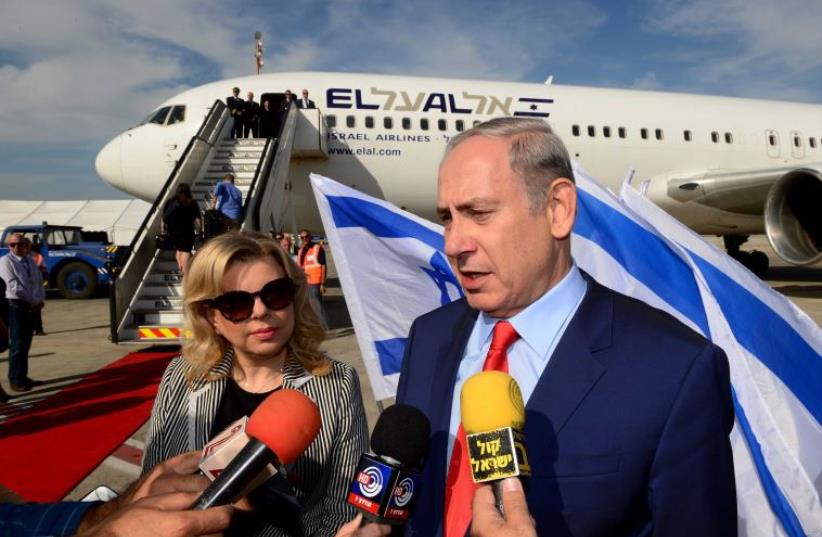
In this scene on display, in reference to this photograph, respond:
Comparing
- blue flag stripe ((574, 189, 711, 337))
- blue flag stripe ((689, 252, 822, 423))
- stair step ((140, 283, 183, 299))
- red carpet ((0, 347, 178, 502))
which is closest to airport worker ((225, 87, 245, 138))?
stair step ((140, 283, 183, 299))

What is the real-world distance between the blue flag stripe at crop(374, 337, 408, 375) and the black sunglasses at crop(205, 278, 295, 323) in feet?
4.87

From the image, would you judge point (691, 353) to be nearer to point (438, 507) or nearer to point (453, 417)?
point (453, 417)

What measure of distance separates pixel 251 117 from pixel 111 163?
3010 mm

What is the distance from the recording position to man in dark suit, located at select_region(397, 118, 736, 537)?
1.25m

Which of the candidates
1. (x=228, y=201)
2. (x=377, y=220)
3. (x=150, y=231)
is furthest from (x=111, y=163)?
(x=377, y=220)

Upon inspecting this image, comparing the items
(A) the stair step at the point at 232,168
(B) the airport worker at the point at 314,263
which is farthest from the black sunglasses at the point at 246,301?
(A) the stair step at the point at 232,168

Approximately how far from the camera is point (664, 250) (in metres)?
3.09

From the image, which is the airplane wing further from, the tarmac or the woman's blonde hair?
the woman's blonde hair

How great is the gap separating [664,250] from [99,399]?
5678mm

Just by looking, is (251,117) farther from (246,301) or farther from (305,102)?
(246,301)

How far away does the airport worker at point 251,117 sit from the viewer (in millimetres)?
12495

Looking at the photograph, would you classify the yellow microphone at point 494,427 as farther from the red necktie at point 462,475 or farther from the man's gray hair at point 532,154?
the man's gray hair at point 532,154

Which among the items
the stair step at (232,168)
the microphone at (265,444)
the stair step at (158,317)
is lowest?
the microphone at (265,444)

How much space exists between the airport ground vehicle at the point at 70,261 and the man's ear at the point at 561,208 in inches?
604
